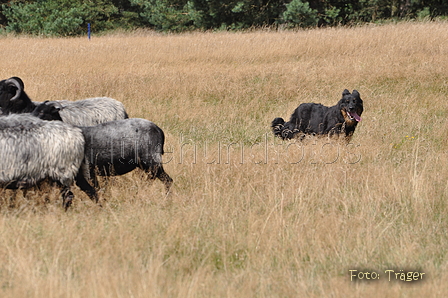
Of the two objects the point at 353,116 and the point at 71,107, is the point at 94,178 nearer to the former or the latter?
the point at 71,107

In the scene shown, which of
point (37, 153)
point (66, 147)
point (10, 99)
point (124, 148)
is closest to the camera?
point (37, 153)

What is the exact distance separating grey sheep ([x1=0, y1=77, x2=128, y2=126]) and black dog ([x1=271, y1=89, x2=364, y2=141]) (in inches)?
121

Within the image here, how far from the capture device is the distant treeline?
2988cm

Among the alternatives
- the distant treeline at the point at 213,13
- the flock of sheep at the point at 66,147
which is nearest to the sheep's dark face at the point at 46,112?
the flock of sheep at the point at 66,147

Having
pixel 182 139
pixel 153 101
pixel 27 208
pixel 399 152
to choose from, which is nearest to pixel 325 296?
pixel 27 208

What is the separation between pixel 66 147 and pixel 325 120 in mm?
4767

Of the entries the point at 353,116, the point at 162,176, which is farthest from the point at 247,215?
the point at 353,116

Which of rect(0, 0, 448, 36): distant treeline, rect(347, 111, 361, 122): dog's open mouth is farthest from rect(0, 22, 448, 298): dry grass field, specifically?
rect(0, 0, 448, 36): distant treeline

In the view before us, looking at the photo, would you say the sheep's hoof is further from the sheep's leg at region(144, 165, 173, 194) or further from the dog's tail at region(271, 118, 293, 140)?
the dog's tail at region(271, 118, 293, 140)

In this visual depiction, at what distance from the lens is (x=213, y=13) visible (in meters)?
31.3

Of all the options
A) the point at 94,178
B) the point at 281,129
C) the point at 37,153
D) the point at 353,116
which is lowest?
the point at 281,129

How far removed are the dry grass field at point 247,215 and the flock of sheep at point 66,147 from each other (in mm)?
252

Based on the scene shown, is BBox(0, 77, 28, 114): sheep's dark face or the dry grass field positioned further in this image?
BBox(0, 77, 28, 114): sheep's dark face

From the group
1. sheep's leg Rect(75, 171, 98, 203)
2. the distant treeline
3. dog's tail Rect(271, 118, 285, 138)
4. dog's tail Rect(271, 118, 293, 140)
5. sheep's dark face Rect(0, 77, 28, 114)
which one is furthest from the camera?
the distant treeline
